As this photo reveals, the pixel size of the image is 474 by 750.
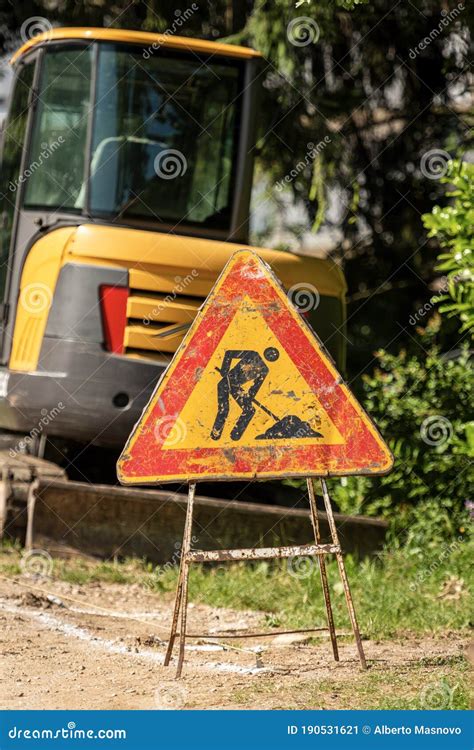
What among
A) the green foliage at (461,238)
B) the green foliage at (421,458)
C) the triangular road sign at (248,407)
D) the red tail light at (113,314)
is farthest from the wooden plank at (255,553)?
the green foliage at (421,458)

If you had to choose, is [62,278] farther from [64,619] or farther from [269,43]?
[269,43]

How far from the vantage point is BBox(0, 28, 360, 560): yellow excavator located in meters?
7.34

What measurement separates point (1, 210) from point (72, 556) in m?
2.64

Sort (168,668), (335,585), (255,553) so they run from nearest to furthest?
1. (255,553)
2. (168,668)
3. (335,585)

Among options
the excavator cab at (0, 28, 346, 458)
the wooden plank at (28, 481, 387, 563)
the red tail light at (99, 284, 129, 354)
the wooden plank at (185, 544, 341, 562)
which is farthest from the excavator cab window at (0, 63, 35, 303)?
the wooden plank at (185, 544, 341, 562)

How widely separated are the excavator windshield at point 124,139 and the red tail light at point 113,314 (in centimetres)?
66

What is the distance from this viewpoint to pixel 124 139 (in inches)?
307

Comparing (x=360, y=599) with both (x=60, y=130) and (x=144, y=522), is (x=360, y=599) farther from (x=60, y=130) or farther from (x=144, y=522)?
(x=60, y=130)

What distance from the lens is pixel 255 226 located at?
57.5 ft

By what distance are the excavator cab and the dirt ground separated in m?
1.39

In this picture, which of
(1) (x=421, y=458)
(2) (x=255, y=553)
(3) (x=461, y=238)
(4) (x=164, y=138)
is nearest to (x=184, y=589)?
(2) (x=255, y=553)

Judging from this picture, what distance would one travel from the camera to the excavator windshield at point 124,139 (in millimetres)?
7738

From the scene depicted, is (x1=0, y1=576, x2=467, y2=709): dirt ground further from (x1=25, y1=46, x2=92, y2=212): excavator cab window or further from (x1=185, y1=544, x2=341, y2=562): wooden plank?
(x1=25, y1=46, x2=92, y2=212): excavator cab window

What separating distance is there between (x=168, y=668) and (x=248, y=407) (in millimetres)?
1203
